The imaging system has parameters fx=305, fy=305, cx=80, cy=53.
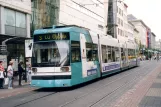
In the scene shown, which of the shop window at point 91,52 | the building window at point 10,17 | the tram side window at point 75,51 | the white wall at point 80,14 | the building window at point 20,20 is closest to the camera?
the tram side window at point 75,51

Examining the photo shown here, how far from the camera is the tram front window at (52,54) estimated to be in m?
15.1

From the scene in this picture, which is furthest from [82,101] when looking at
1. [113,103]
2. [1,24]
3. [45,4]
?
[45,4]

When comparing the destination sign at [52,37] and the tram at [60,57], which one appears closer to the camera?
the tram at [60,57]

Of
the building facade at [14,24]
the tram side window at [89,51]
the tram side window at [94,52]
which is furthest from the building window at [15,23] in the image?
the tram side window at [89,51]

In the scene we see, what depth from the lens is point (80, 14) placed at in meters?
50.8

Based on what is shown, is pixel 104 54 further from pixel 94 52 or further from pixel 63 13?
pixel 63 13

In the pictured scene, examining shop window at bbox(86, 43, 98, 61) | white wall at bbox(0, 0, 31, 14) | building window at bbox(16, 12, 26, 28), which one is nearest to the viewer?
shop window at bbox(86, 43, 98, 61)

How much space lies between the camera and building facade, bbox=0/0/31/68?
27219 millimetres

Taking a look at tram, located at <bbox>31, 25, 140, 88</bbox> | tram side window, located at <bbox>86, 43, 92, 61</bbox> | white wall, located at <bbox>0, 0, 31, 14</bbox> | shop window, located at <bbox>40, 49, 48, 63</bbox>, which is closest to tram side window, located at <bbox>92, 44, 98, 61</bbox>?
tram side window, located at <bbox>86, 43, 92, 61</bbox>

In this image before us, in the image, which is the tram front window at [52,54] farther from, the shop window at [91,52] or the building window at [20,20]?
the building window at [20,20]

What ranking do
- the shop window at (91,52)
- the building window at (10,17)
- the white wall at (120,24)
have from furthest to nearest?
1. the white wall at (120,24)
2. the building window at (10,17)
3. the shop window at (91,52)

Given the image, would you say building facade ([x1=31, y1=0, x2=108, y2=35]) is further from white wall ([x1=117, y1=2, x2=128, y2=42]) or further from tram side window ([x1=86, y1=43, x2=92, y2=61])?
white wall ([x1=117, y1=2, x2=128, y2=42])

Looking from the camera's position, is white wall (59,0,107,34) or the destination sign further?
white wall (59,0,107,34)

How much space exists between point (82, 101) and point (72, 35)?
193 inches
